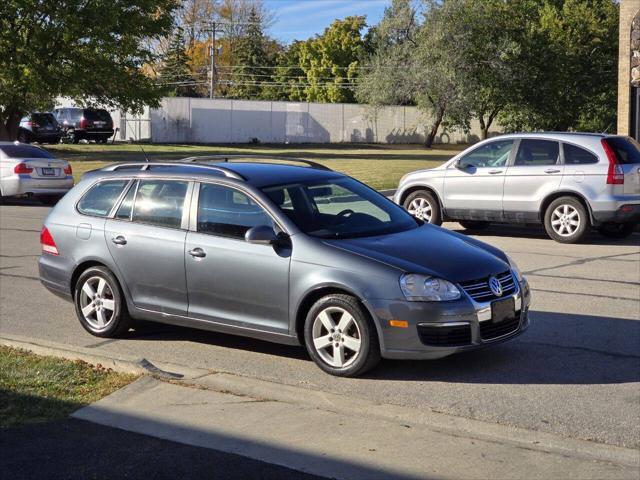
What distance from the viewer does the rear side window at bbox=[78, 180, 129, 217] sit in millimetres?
8242

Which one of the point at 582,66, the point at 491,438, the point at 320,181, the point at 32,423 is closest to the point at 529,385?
the point at 491,438

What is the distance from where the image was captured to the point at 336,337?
22.1ft

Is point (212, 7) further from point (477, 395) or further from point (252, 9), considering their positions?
point (477, 395)

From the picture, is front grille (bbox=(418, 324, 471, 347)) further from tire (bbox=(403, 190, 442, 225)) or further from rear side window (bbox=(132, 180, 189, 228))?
tire (bbox=(403, 190, 442, 225))

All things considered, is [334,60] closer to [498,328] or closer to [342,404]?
[498,328]

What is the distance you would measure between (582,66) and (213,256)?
52.7 m

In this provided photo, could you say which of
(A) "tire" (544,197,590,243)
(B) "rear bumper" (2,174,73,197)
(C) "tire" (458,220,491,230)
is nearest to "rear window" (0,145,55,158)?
(B) "rear bumper" (2,174,73,197)

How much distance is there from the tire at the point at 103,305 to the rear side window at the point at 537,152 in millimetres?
8566

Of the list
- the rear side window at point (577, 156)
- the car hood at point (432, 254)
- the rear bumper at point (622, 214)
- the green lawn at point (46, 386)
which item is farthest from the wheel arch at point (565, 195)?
the green lawn at point (46, 386)

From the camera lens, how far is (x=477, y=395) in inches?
250

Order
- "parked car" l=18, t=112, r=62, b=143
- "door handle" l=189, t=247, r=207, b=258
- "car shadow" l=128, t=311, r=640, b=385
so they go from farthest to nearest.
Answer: "parked car" l=18, t=112, r=62, b=143
"door handle" l=189, t=247, r=207, b=258
"car shadow" l=128, t=311, r=640, b=385

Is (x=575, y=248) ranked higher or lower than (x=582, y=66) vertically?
lower

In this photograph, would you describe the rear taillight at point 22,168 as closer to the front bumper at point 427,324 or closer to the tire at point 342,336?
the tire at point 342,336

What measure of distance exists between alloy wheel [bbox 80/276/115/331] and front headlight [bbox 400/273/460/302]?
114 inches
